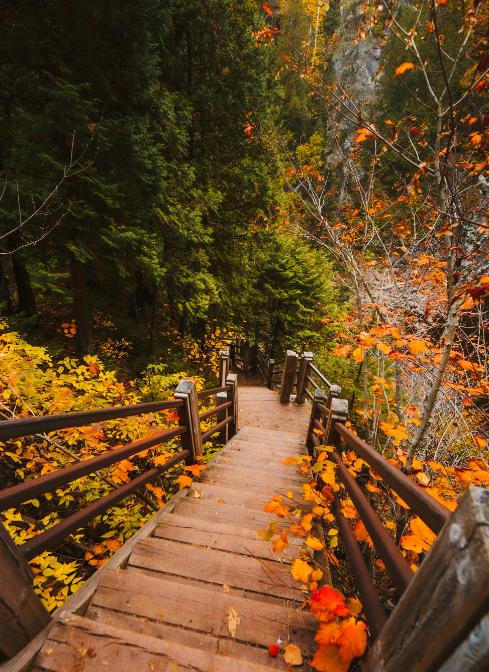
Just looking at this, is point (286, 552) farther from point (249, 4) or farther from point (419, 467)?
point (249, 4)

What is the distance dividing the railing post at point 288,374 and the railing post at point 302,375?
359mm

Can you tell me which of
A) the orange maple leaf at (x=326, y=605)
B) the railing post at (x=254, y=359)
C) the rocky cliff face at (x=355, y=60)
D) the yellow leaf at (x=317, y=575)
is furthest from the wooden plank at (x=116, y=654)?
the rocky cliff face at (x=355, y=60)

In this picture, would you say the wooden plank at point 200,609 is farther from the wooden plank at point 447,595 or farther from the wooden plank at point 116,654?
the wooden plank at point 447,595

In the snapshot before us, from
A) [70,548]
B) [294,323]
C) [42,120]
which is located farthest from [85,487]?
[294,323]

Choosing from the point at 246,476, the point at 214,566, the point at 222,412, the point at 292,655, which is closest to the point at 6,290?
the point at 222,412

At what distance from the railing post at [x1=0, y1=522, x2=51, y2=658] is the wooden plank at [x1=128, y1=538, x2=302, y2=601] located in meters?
0.75

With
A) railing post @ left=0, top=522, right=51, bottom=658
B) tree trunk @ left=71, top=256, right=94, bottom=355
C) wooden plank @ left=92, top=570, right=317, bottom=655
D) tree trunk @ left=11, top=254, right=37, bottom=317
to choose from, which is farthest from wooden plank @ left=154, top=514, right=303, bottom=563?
tree trunk @ left=11, top=254, right=37, bottom=317

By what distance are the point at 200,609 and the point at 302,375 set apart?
235 inches

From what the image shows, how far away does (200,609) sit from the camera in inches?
62.9

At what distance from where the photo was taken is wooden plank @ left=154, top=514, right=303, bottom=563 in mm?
2096

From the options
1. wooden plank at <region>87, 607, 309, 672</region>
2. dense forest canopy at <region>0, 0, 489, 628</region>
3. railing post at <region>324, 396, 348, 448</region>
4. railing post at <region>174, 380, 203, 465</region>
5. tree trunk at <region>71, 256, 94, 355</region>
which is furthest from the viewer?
tree trunk at <region>71, 256, 94, 355</region>

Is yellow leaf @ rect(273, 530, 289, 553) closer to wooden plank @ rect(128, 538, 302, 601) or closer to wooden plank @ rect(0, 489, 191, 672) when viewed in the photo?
wooden plank @ rect(128, 538, 302, 601)

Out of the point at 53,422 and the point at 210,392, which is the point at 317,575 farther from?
the point at 210,392

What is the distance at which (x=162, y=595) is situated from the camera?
64.9 inches
